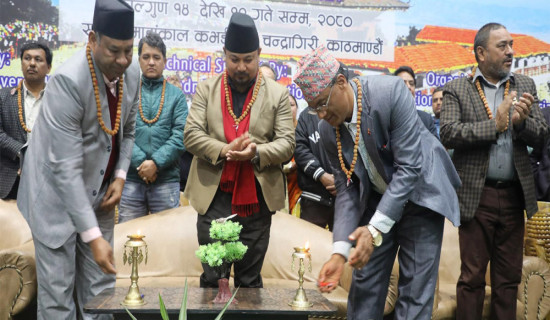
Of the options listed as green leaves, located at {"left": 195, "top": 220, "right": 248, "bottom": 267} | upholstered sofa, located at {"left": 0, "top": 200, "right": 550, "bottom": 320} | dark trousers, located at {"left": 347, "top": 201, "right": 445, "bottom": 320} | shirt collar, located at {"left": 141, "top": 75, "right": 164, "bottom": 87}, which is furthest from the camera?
shirt collar, located at {"left": 141, "top": 75, "right": 164, "bottom": 87}

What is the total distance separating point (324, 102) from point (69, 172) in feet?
3.50

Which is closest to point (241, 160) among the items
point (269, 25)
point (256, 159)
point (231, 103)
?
point (256, 159)

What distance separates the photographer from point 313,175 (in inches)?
186

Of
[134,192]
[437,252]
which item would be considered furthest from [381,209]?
[134,192]

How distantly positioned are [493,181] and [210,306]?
1.87 m

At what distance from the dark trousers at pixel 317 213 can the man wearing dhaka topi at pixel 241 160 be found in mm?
1152

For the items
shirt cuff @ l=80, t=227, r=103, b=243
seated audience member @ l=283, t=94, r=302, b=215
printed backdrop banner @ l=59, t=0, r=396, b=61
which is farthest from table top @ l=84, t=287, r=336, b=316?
printed backdrop banner @ l=59, t=0, r=396, b=61

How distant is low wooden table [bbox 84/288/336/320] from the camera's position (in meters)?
2.87

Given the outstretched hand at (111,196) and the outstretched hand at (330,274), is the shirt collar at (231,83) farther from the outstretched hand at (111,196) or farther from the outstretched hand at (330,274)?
the outstretched hand at (330,274)

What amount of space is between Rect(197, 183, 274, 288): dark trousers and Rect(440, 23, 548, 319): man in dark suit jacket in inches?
45.7

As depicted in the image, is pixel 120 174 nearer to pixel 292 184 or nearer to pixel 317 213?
pixel 317 213

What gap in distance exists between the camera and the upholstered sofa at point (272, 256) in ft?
13.6

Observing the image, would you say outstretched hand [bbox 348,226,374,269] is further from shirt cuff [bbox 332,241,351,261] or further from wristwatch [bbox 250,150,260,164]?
wristwatch [bbox 250,150,260,164]

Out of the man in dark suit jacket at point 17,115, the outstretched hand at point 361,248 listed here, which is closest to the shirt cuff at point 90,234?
the outstretched hand at point 361,248
